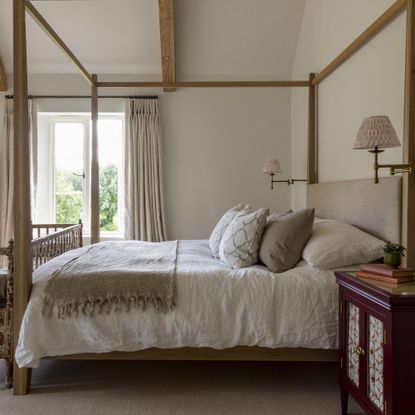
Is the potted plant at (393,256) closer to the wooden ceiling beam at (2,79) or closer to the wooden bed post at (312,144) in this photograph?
the wooden bed post at (312,144)

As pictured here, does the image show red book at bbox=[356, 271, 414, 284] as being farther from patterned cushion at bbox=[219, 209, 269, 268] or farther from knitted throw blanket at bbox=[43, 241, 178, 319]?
knitted throw blanket at bbox=[43, 241, 178, 319]

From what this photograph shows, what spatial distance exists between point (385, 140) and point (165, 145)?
11.4 feet

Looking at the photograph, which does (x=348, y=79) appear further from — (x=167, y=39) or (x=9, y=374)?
Result: (x=9, y=374)

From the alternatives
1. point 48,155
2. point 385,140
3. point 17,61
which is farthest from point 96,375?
point 48,155

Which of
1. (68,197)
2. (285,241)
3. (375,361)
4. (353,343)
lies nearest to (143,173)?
(68,197)

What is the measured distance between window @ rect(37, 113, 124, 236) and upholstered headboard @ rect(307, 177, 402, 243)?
9.16 feet

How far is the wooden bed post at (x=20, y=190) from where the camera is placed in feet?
7.22

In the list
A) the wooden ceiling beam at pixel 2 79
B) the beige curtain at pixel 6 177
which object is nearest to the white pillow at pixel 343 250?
the beige curtain at pixel 6 177

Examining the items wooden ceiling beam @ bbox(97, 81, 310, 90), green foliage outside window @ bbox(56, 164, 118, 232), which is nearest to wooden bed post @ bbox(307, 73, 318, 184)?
wooden ceiling beam @ bbox(97, 81, 310, 90)

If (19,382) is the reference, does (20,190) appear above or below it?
above

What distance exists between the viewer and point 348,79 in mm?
3115

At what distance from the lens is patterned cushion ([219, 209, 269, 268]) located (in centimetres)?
245

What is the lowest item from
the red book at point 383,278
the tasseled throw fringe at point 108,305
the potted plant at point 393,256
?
the tasseled throw fringe at point 108,305

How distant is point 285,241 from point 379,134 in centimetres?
79
